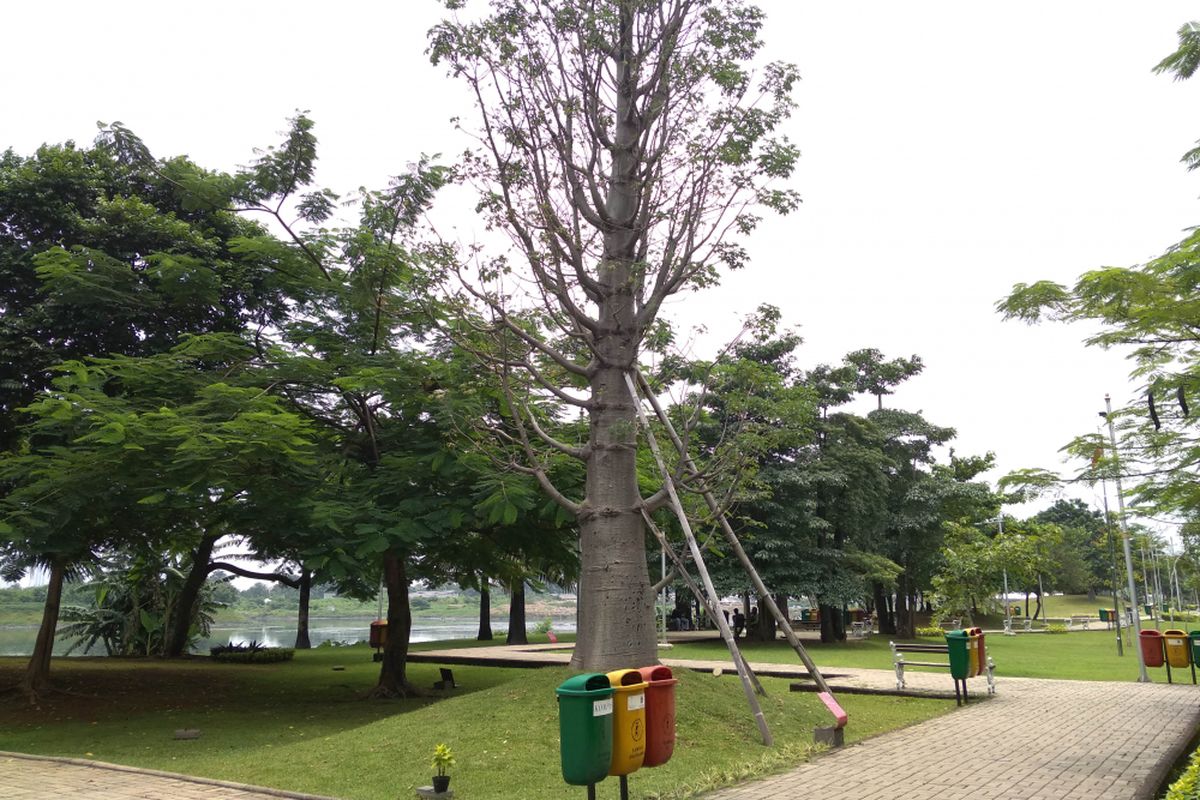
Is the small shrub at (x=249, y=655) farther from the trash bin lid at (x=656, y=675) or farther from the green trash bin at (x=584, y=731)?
the green trash bin at (x=584, y=731)

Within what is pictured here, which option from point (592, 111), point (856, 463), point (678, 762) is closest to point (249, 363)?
point (592, 111)

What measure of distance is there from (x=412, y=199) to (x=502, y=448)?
557 cm

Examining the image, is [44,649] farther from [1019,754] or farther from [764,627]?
[764,627]

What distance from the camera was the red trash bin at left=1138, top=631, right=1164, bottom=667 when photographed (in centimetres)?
1530

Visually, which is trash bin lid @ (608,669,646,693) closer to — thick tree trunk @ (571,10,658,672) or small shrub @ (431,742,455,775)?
small shrub @ (431,742,455,775)

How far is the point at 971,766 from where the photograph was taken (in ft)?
26.8

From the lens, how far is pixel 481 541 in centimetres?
1527

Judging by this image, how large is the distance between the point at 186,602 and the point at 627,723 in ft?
73.2

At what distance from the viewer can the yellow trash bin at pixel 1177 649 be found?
1469 cm

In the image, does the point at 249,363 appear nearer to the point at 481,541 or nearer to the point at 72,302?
the point at 72,302

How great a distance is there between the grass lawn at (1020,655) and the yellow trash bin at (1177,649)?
235cm

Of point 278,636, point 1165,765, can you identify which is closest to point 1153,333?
point 1165,765

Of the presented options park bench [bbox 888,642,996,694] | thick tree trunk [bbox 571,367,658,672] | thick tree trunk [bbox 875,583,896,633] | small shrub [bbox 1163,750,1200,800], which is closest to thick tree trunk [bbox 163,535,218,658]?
thick tree trunk [bbox 571,367,658,672]

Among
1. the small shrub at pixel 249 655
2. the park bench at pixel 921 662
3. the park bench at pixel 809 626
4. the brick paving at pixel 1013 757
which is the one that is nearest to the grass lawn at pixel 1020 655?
the park bench at pixel 921 662
